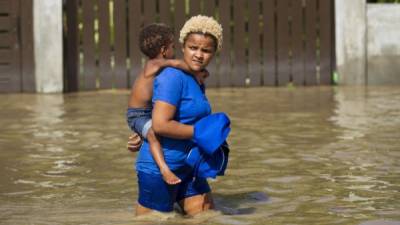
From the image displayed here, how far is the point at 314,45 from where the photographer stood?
555 inches

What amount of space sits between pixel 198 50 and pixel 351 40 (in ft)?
28.7

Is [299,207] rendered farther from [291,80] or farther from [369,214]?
[291,80]

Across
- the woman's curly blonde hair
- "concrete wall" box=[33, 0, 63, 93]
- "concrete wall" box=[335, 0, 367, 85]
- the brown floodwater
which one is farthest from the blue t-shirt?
"concrete wall" box=[335, 0, 367, 85]

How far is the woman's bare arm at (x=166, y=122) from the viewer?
5195 mm

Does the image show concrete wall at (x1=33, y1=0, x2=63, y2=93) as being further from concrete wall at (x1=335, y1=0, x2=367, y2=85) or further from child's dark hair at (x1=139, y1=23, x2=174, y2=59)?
child's dark hair at (x1=139, y1=23, x2=174, y2=59)

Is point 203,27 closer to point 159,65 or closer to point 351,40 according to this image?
point 159,65

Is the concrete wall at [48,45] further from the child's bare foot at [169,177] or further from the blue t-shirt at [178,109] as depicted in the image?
the child's bare foot at [169,177]

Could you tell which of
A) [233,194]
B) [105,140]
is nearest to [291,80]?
[105,140]

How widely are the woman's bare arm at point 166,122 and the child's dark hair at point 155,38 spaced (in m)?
0.47

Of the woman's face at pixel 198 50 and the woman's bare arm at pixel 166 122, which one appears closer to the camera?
the woman's bare arm at pixel 166 122

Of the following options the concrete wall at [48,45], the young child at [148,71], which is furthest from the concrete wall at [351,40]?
Answer: the young child at [148,71]

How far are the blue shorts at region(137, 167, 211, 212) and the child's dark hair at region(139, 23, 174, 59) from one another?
730 mm

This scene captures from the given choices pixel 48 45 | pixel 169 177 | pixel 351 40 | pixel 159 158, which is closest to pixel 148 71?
pixel 159 158

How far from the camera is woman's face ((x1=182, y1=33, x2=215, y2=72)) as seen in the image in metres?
5.34
